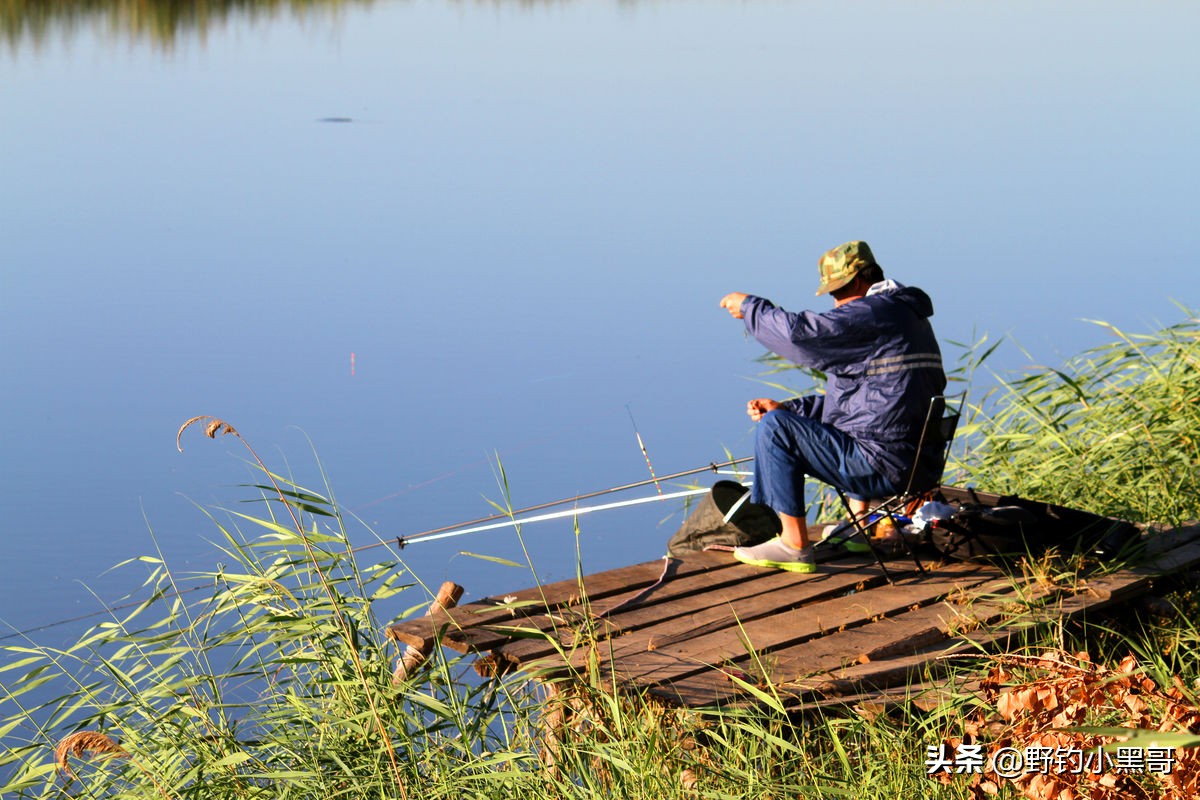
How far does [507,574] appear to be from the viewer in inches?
323

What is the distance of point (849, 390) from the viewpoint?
517 cm

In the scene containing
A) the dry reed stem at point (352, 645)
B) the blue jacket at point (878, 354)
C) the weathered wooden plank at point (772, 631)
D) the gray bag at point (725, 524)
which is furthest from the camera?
the gray bag at point (725, 524)

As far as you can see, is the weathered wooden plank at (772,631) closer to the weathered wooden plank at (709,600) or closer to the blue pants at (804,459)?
the weathered wooden plank at (709,600)

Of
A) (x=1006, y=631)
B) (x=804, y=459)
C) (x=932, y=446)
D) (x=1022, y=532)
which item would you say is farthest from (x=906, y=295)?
(x=1006, y=631)

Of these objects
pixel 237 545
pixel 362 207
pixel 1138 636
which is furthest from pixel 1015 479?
pixel 362 207

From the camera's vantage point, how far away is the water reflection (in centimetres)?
2216

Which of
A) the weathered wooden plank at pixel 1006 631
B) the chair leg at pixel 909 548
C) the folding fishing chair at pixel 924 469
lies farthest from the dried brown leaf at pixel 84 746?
the chair leg at pixel 909 548

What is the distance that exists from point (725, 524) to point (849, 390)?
0.61 metres

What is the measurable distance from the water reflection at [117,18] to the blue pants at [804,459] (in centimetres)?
1879

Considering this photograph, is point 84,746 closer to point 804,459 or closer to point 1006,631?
point 804,459

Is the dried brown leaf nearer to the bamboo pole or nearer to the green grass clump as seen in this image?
the bamboo pole

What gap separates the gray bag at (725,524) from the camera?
5219 mm

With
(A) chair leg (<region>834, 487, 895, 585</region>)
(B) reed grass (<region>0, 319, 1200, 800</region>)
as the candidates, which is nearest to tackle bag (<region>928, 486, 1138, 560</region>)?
(A) chair leg (<region>834, 487, 895, 585</region>)

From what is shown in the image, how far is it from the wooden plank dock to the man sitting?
0.25m
